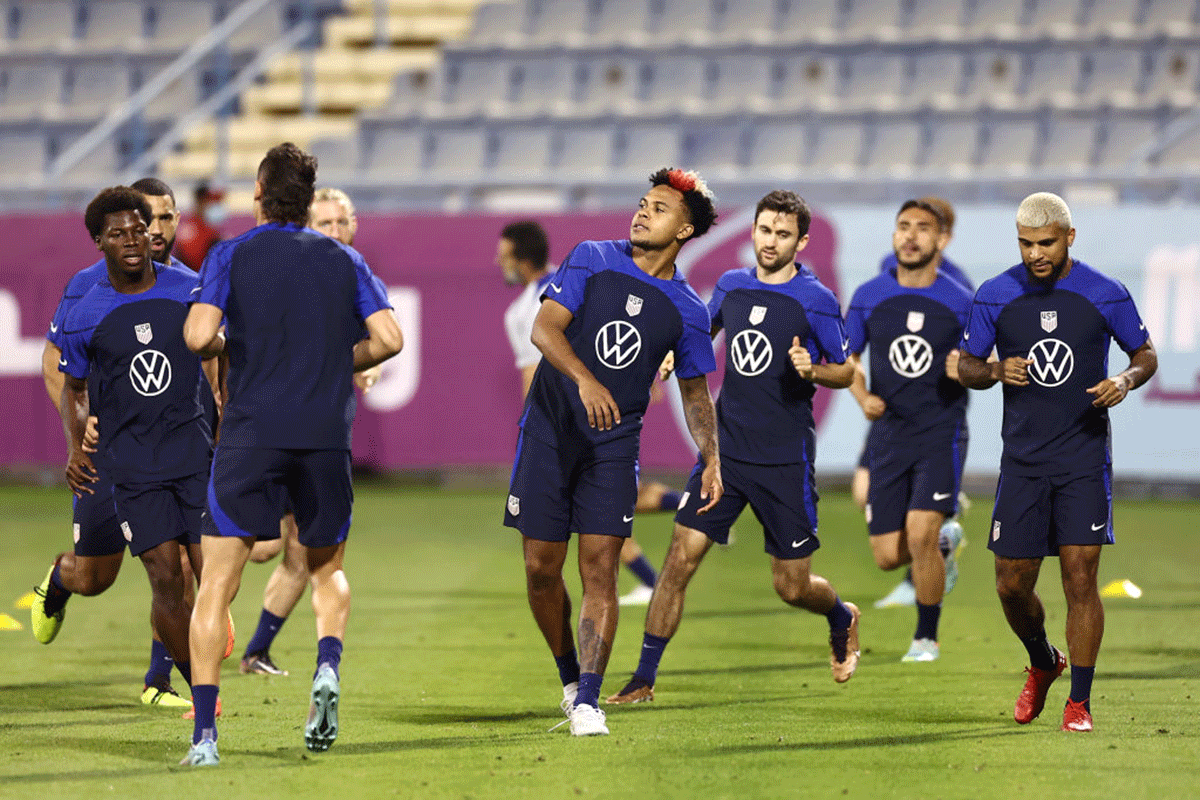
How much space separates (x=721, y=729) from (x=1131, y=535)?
8116mm

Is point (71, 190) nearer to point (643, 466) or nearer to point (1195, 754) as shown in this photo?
point (643, 466)

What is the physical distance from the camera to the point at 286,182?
618 cm

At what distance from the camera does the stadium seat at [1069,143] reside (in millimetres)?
19328

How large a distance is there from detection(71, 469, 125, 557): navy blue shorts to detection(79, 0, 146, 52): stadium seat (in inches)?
664

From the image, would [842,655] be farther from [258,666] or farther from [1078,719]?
[258,666]

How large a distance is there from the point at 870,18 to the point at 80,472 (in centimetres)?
1558

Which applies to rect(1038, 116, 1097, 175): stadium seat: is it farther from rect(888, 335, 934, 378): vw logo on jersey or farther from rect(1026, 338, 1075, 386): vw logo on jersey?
rect(1026, 338, 1075, 386): vw logo on jersey

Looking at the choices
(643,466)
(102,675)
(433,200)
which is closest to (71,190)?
(433,200)

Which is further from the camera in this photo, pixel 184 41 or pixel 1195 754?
pixel 184 41

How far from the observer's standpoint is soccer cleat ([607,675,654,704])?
7613 millimetres

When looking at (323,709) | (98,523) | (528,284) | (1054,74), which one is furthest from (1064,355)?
(1054,74)

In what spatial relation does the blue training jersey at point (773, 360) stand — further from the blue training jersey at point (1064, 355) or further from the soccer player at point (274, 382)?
the soccer player at point (274, 382)

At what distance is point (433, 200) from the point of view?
19000mm

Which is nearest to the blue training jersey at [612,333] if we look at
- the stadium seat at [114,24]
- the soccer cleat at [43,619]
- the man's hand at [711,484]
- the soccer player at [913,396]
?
the man's hand at [711,484]
